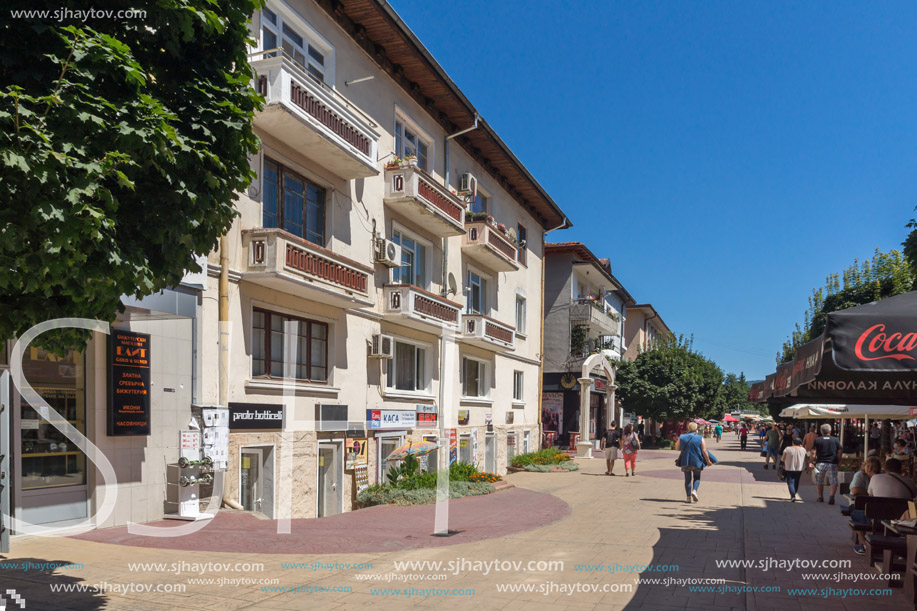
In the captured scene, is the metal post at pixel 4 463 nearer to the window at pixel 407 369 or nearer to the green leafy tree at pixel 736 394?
the window at pixel 407 369

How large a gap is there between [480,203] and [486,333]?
5003mm

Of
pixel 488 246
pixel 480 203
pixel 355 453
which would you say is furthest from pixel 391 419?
pixel 480 203

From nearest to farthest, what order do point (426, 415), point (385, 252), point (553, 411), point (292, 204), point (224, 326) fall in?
point (224, 326)
point (292, 204)
point (385, 252)
point (426, 415)
point (553, 411)

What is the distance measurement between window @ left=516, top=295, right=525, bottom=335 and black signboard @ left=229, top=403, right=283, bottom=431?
54.5ft

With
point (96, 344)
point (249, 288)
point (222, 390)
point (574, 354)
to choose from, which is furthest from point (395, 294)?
point (574, 354)

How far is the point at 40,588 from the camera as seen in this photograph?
7.04 metres

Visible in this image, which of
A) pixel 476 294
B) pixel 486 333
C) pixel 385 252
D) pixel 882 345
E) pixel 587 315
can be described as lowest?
pixel 882 345

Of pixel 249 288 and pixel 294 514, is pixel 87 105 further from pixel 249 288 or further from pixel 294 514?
pixel 294 514

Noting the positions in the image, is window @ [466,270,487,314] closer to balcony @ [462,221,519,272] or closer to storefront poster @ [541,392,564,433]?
balcony @ [462,221,519,272]

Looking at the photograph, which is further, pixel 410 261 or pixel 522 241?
pixel 522 241

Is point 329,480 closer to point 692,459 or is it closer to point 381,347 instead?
point 381,347

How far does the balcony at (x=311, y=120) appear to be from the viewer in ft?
43.7

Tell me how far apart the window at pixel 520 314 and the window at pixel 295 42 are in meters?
15.4

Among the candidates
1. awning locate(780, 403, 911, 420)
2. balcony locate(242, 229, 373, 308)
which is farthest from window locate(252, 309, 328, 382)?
awning locate(780, 403, 911, 420)
